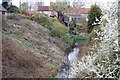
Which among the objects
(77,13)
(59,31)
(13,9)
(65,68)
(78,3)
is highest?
(78,3)

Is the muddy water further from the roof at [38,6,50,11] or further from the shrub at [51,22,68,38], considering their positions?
the roof at [38,6,50,11]

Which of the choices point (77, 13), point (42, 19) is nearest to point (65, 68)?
point (42, 19)

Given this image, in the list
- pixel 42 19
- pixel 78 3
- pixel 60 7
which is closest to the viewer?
pixel 42 19

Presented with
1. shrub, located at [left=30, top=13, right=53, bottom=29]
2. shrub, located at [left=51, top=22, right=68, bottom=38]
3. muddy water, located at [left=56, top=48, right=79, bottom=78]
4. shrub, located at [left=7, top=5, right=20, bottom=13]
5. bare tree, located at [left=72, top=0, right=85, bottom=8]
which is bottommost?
muddy water, located at [left=56, top=48, right=79, bottom=78]

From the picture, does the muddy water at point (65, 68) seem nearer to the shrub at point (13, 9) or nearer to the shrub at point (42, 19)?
the shrub at point (42, 19)

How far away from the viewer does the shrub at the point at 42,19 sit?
9.38 metres

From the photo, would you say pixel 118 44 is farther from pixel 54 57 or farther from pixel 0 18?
pixel 0 18

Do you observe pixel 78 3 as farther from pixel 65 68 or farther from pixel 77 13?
pixel 65 68

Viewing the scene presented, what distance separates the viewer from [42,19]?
9617 millimetres

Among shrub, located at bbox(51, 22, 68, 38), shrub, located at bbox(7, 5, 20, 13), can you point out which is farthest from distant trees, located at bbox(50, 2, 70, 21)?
shrub, located at bbox(51, 22, 68, 38)

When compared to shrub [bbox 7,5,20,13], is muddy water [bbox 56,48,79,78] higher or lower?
lower

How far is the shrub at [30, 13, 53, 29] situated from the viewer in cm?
938

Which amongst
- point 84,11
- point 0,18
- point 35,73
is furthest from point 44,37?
point 35,73

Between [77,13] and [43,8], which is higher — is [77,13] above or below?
below
